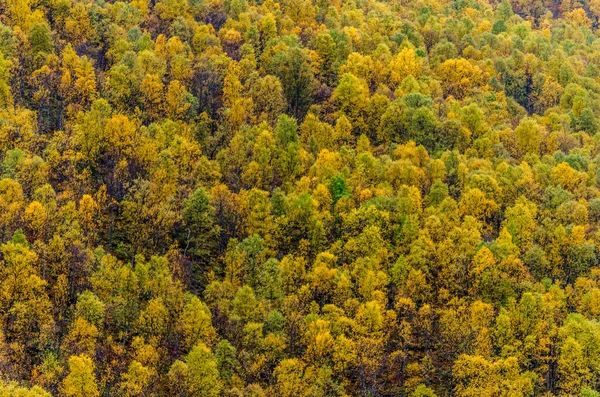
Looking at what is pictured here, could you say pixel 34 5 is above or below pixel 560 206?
above

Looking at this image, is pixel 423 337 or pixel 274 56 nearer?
pixel 423 337

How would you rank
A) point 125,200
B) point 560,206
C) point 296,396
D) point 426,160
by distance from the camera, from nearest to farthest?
point 296,396
point 125,200
point 560,206
point 426,160

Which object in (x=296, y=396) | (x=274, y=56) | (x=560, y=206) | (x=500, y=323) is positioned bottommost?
(x=296, y=396)

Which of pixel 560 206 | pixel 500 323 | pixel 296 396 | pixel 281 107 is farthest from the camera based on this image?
pixel 281 107

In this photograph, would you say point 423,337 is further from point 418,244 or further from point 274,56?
point 274,56

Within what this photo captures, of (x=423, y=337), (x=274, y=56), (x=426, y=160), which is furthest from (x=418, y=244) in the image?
(x=274, y=56)

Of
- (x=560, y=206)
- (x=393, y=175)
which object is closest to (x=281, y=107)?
(x=393, y=175)

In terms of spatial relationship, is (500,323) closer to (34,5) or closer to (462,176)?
(462,176)
